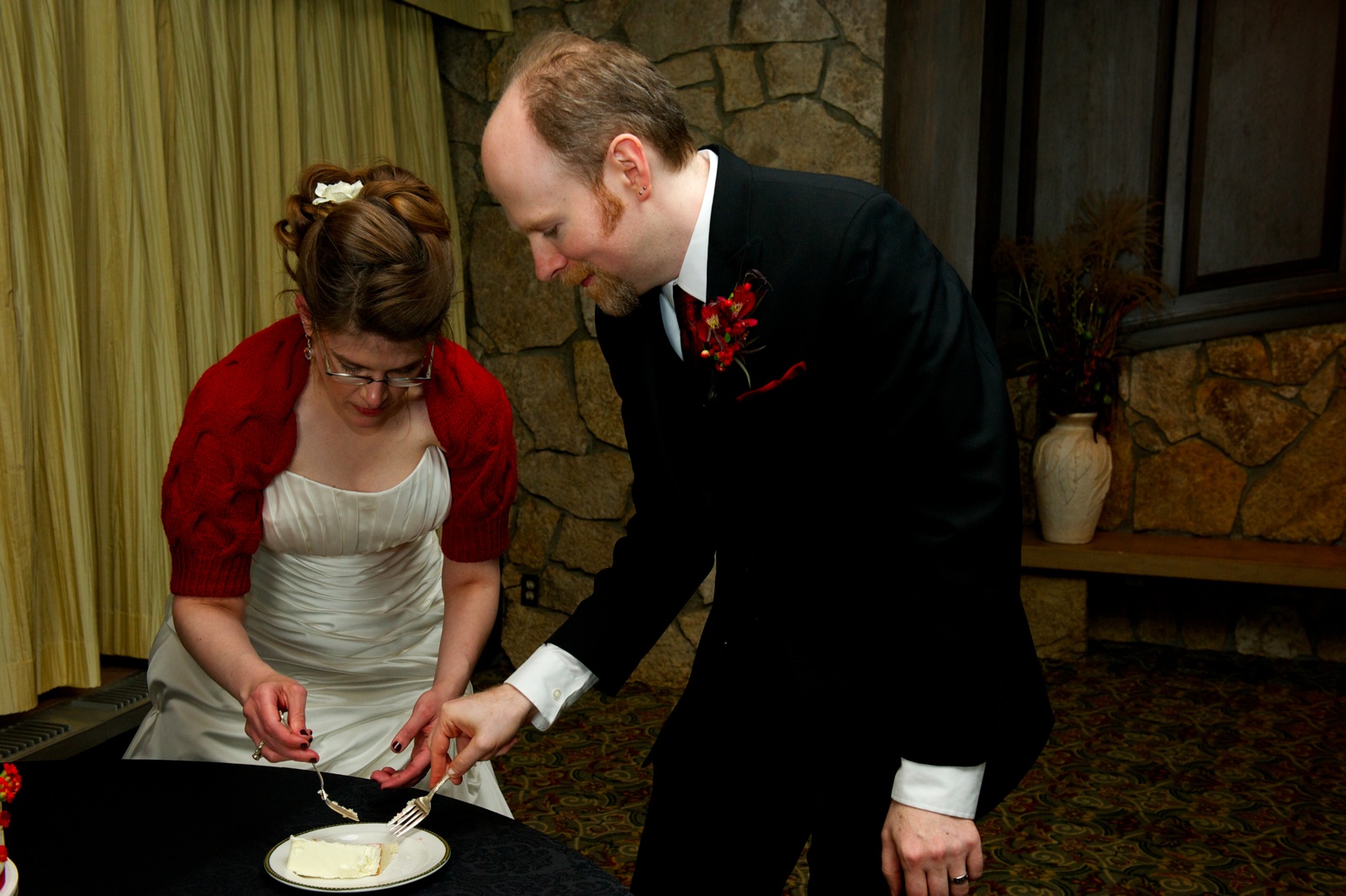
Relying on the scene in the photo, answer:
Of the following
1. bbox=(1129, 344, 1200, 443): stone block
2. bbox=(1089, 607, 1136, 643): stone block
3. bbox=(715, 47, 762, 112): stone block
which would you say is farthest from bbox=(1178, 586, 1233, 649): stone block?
bbox=(715, 47, 762, 112): stone block

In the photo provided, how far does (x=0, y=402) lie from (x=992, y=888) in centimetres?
226

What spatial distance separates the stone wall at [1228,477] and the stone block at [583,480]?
1.50 m

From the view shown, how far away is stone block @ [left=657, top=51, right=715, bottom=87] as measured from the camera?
3.43 metres

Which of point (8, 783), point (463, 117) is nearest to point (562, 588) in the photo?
point (463, 117)

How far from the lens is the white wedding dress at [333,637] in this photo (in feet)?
5.60

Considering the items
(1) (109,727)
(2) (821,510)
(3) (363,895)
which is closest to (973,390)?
(2) (821,510)

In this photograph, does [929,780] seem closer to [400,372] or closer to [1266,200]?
[400,372]

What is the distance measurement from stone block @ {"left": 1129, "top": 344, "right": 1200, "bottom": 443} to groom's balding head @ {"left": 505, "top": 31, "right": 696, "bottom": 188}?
3338mm

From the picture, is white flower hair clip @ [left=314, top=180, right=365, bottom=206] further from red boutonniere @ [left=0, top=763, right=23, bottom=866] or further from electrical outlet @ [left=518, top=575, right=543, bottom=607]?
electrical outlet @ [left=518, top=575, right=543, bottom=607]

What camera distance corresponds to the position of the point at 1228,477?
4066 millimetres

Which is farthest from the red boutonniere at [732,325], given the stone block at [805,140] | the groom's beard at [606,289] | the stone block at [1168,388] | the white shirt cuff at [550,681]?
the stone block at [1168,388]

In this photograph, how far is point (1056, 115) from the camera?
4.18 meters

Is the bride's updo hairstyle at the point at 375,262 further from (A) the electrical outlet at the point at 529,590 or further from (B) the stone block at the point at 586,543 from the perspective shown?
(A) the electrical outlet at the point at 529,590

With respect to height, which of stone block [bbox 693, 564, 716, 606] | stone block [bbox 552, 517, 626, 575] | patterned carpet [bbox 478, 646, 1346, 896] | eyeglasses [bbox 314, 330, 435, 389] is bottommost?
patterned carpet [bbox 478, 646, 1346, 896]
